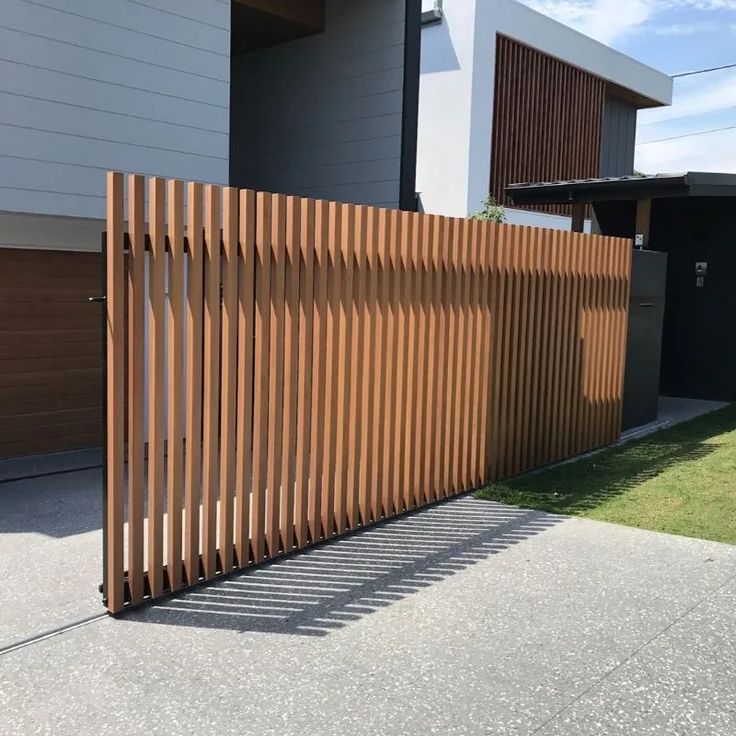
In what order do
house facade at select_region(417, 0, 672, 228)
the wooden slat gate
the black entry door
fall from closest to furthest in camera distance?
the wooden slat gate < the black entry door < house facade at select_region(417, 0, 672, 228)

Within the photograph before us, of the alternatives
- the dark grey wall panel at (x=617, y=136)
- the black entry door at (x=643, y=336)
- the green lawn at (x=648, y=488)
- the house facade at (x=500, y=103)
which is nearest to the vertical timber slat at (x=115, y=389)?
the green lawn at (x=648, y=488)

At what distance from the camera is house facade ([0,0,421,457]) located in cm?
679

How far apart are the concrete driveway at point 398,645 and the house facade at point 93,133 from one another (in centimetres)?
281

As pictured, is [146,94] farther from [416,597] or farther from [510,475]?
[416,597]

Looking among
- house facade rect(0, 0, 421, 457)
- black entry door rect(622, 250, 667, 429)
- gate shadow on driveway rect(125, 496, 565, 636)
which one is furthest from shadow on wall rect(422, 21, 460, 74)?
gate shadow on driveway rect(125, 496, 565, 636)

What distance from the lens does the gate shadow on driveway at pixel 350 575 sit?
4.22 meters

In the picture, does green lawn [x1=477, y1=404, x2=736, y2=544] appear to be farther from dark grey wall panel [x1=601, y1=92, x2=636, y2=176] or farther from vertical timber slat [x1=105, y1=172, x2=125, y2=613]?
dark grey wall panel [x1=601, y1=92, x2=636, y2=176]

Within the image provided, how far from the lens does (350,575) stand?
4855 millimetres

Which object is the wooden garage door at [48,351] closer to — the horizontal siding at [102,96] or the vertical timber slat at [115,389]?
the horizontal siding at [102,96]

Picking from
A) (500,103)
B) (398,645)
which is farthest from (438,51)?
(398,645)

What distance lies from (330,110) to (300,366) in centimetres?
666

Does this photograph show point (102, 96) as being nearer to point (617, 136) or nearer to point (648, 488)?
point (648, 488)

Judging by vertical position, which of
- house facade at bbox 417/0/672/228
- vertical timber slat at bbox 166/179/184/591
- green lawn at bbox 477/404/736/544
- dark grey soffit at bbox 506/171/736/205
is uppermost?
house facade at bbox 417/0/672/228

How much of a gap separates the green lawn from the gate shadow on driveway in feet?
1.77
